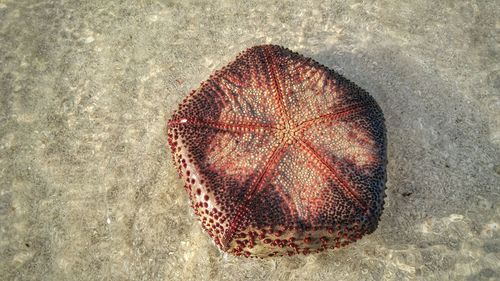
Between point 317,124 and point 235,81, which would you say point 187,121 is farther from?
point 317,124

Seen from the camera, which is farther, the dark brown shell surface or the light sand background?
the light sand background

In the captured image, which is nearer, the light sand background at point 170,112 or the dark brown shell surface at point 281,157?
the dark brown shell surface at point 281,157

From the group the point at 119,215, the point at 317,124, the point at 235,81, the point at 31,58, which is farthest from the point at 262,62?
the point at 31,58

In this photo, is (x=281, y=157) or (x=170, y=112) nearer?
(x=281, y=157)

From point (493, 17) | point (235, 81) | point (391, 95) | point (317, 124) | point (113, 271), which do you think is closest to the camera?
point (317, 124)

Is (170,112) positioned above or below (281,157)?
below
